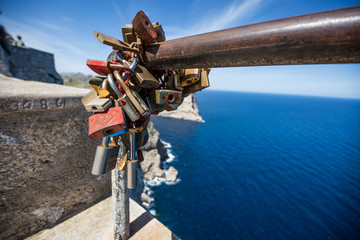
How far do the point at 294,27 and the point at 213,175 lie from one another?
34318 mm

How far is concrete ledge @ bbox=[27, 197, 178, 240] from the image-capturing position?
9.32ft

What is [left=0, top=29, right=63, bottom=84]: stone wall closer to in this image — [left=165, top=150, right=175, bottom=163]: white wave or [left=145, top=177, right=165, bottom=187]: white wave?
[left=145, top=177, right=165, bottom=187]: white wave

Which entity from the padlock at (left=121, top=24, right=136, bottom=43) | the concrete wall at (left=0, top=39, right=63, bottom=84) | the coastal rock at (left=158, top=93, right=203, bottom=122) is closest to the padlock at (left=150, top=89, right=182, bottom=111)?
the padlock at (left=121, top=24, right=136, bottom=43)

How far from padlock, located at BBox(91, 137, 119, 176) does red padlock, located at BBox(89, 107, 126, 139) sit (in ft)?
1.46

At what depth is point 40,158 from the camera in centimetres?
271

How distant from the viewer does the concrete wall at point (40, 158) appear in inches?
92.8

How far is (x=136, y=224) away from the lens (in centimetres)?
299

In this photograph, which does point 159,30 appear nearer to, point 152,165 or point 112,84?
point 112,84

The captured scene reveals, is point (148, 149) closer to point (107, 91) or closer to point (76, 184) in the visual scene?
point (76, 184)

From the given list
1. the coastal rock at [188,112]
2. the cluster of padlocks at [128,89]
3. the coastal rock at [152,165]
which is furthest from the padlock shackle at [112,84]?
the coastal rock at [188,112]

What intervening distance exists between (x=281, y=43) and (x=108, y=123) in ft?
4.27

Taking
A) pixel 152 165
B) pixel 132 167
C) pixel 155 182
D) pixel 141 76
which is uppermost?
pixel 141 76

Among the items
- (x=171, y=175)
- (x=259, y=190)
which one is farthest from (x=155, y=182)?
(x=259, y=190)

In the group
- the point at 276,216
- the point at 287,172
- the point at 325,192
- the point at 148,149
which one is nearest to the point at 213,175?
the point at 276,216
